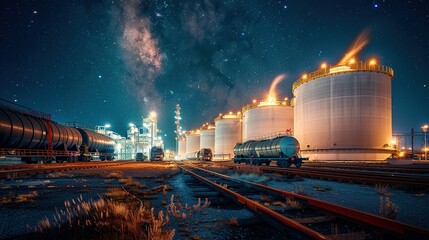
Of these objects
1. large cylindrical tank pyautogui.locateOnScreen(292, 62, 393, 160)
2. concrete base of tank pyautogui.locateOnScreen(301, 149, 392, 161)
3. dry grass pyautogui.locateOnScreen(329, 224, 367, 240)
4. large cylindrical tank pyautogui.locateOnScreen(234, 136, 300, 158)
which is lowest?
concrete base of tank pyautogui.locateOnScreen(301, 149, 392, 161)

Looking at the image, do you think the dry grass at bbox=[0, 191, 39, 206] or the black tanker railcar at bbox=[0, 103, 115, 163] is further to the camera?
the black tanker railcar at bbox=[0, 103, 115, 163]

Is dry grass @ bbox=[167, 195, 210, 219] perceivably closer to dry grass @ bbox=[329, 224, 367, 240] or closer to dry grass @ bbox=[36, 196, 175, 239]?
dry grass @ bbox=[36, 196, 175, 239]

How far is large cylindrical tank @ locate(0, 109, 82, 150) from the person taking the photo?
65.3 ft

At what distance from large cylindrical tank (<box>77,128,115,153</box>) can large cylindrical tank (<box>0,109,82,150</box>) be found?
4.69 metres

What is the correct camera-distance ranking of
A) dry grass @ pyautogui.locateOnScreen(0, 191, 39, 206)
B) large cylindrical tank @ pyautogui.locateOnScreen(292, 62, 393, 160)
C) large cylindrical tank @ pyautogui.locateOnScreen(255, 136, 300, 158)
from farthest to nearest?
large cylindrical tank @ pyautogui.locateOnScreen(292, 62, 393, 160), large cylindrical tank @ pyautogui.locateOnScreen(255, 136, 300, 158), dry grass @ pyautogui.locateOnScreen(0, 191, 39, 206)

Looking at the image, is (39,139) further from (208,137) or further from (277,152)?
(208,137)

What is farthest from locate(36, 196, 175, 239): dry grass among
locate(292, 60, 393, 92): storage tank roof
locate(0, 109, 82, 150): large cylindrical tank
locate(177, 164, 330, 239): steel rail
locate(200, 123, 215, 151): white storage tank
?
locate(200, 123, 215, 151): white storage tank

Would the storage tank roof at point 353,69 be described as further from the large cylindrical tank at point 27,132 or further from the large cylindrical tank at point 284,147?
the large cylindrical tank at point 27,132

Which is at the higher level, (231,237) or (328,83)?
(328,83)

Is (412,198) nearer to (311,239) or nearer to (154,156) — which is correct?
(311,239)

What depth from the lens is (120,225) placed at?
414 cm

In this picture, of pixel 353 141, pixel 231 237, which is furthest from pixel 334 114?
pixel 231 237

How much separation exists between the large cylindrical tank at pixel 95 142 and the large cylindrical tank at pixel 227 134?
34973 millimetres

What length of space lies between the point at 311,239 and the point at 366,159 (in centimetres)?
3929
